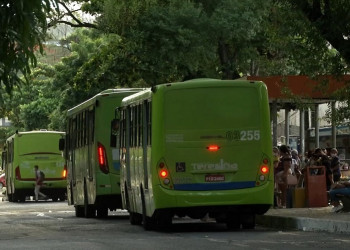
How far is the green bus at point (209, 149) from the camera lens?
71.9 feet

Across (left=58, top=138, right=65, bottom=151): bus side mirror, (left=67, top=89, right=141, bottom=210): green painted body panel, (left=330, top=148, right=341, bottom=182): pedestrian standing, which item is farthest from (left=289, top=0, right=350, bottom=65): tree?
(left=58, top=138, right=65, bottom=151): bus side mirror

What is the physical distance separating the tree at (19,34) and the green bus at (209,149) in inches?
235

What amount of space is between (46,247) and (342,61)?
36.8ft

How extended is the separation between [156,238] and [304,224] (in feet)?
12.0

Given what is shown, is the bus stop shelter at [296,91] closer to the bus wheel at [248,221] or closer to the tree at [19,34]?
the bus wheel at [248,221]

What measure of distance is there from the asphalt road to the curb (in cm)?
50

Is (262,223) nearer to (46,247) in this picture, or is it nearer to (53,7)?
(46,247)

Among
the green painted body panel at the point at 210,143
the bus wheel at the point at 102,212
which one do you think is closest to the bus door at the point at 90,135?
the bus wheel at the point at 102,212

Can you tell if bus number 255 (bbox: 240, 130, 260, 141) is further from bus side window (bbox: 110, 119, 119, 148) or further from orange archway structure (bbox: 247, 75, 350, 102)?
orange archway structure (bbox: 247, 75, 350, 102)

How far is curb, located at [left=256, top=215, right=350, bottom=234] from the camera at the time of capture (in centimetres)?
2159

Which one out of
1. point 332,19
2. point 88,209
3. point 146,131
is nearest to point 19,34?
point 146,131

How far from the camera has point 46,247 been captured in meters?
18.2

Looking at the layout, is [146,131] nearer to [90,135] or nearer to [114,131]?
[114,131]

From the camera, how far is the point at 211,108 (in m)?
22.2
